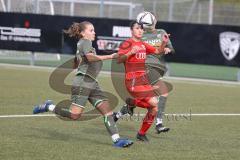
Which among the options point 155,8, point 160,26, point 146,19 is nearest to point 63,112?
point 146,19

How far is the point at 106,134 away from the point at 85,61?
5.77 feet

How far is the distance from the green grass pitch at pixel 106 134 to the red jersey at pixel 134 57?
1.06 metres

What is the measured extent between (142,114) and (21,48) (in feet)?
39.1

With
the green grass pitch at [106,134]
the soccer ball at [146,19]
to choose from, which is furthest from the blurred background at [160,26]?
the soccer ball at [146,19]

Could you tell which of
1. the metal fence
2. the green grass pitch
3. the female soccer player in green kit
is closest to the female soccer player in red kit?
the green grass pitch

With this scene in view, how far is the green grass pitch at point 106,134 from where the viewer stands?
31.1 feet

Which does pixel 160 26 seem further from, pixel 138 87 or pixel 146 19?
pixel 138 87

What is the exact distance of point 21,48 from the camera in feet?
84.8

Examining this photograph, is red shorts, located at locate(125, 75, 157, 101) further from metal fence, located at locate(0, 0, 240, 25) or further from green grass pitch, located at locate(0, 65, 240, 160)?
metal fence, located at locate(0, 0, 240, 25)

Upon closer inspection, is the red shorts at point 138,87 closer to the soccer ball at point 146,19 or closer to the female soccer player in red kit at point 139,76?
the female soccer player in red kit at point 139,76

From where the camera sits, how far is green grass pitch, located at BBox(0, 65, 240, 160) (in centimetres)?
947

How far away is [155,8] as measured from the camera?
26.8 m

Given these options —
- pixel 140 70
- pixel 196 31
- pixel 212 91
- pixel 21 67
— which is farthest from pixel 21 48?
pixel 140 70

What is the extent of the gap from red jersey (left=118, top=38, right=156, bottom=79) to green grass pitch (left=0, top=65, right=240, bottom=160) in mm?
1062
